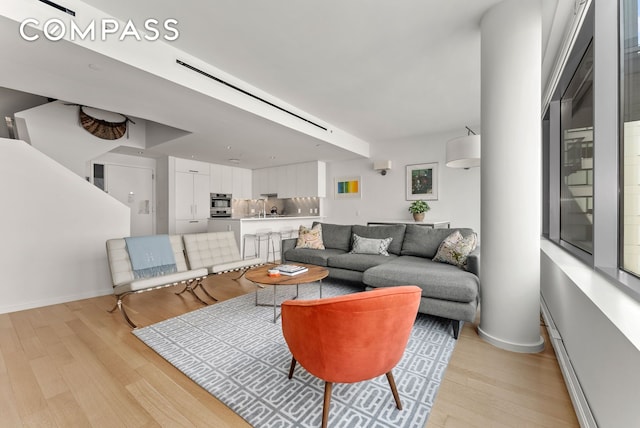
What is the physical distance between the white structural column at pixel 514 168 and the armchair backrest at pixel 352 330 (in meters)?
1.32

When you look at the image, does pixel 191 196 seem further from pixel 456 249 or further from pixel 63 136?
pixel 456 249

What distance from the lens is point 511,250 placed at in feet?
7.12

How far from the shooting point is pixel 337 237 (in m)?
4.50

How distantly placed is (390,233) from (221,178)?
17.5ft

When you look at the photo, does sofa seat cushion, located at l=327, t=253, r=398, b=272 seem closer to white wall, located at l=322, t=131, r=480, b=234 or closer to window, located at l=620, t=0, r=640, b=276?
window, located at l=620, t=0, r=640, b=276

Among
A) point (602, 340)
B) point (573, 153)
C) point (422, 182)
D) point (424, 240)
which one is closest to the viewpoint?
point (602, 340)

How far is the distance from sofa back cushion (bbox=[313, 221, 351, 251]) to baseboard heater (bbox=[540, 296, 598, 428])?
265cm

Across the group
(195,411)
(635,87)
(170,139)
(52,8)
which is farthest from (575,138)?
(170,139)

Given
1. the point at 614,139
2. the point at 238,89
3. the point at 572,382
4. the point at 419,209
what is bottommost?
the point at 572,382

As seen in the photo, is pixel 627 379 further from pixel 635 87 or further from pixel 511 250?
pixel 635 87

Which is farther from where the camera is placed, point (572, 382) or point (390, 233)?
point (390, 233)

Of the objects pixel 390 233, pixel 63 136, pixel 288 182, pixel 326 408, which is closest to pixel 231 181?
pixel 288 182

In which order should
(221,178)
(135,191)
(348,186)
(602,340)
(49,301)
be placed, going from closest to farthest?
(602,340), (49,301), (135,191), (348,186), (221,178)

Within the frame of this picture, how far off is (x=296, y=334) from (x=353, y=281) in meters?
2.35
